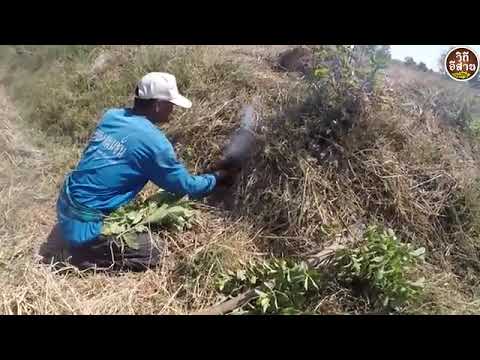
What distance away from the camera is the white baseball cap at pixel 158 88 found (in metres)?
3.02

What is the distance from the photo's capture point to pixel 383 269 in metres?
2.70

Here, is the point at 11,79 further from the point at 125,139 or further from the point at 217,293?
the point at 217,293

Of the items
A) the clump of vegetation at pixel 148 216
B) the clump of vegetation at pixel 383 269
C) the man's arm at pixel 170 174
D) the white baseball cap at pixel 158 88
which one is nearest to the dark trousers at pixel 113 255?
the clump of vegetation at pixel 148 216

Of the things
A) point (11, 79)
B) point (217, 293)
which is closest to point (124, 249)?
point (217, 293)

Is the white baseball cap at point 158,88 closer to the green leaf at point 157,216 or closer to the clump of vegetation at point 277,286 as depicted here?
the green leaf at point 157,216

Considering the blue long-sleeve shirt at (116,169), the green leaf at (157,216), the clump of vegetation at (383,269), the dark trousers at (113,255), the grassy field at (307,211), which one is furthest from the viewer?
the green leaf at (157,216)

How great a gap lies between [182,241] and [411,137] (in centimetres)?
191

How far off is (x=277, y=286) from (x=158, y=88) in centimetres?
146

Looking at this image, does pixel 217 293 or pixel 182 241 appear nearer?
pixel 217 293

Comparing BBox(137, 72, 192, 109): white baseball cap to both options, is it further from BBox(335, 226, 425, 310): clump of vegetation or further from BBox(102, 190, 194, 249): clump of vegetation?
BBox(335, 226, 425, 310): clump of vegetation

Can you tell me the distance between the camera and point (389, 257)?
2.71m

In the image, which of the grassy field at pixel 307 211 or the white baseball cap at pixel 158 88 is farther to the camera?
the white baseball cap at pixel 158 88

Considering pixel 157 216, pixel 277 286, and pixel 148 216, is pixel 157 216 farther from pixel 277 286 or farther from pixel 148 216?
pixel 277 286

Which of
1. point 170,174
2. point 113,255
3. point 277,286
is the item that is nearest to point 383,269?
point 277,286
